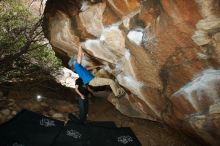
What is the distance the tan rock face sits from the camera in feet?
16.1

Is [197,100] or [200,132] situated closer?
[197,100]

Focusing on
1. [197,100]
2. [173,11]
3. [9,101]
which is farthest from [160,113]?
[9,101]

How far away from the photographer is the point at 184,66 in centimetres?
537

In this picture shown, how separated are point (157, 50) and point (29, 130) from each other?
3236mm

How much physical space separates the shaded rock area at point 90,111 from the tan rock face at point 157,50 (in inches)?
12.8

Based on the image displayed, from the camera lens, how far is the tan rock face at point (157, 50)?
489 cm

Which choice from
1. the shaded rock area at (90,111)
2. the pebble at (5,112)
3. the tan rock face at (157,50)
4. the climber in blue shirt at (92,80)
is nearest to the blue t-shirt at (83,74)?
the climber in blue shirt at (92,80)

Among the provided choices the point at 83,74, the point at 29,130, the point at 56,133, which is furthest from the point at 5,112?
the point at 83,74

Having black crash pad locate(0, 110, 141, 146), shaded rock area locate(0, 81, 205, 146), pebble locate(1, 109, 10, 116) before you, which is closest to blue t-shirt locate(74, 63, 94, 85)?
black crash pad locate(0, 110, 141, 146)

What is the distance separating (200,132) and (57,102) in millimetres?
4145

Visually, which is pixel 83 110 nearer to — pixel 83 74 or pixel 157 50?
pixel 83 74

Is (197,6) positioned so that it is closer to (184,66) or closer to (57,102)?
(184,66)

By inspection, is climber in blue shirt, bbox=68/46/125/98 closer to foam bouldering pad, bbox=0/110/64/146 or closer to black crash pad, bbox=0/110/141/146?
black crash pad, bbox=0/110/141/146

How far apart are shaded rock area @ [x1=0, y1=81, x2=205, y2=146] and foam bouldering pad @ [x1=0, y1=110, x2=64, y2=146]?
56 centimetres
